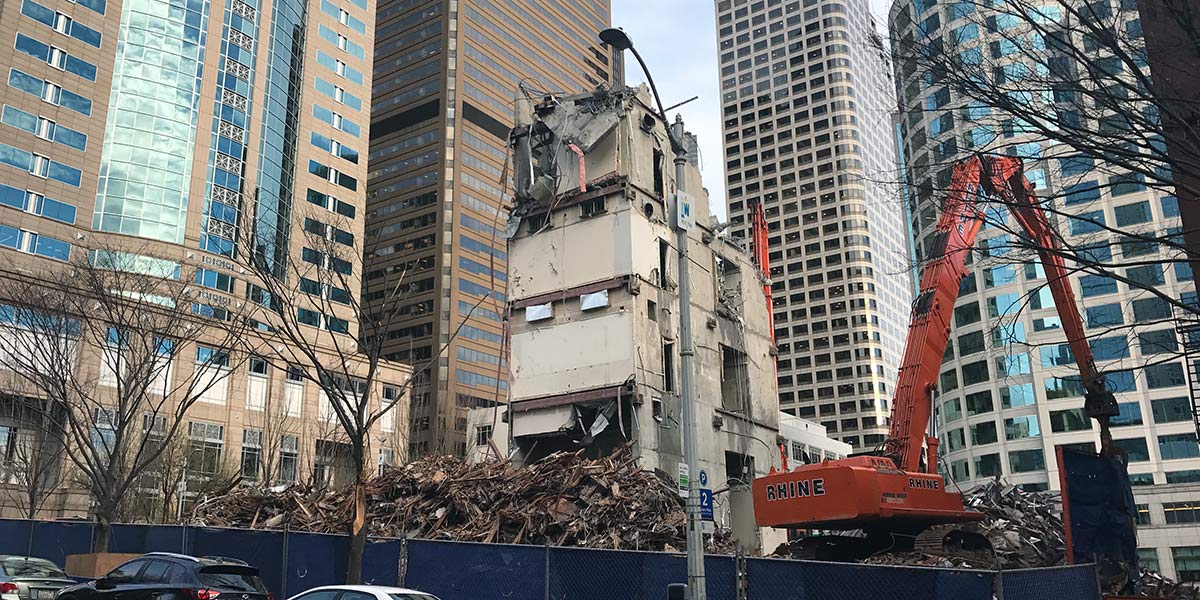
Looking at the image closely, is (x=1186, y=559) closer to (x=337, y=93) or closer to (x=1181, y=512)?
(x=1181, y=512)

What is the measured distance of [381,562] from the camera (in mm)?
18281

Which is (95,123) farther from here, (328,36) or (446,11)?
(446,11)

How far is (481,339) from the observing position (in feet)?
357

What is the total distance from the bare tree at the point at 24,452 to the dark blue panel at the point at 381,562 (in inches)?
1164

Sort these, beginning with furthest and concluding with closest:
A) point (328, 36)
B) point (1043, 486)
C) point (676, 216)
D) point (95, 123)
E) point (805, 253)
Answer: point (805, 253)
point (328, 36)
point (1043, 486)
point (95, 123)
point (676, 216)

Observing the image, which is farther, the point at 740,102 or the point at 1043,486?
the point at 740,102

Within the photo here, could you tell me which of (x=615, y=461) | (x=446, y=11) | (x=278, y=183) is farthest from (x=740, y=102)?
(x=615, y=461)

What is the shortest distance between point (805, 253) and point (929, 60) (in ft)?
453

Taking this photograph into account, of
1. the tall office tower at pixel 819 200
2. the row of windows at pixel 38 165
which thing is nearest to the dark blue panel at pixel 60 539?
the row of windows at pixel 38 165

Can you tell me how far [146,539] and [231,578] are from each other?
11276 millimetres

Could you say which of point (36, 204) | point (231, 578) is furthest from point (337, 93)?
point (231, 578)

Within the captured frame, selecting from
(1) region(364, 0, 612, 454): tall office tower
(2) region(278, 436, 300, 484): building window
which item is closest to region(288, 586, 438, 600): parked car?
(2) region(278, 436, 300, 484): building window

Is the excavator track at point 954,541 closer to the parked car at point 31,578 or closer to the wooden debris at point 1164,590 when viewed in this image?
the wooden debris at point 1164,590

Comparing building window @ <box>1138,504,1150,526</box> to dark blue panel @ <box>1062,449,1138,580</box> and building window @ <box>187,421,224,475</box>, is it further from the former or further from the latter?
building window @ <box>187,421,224,475</box>
